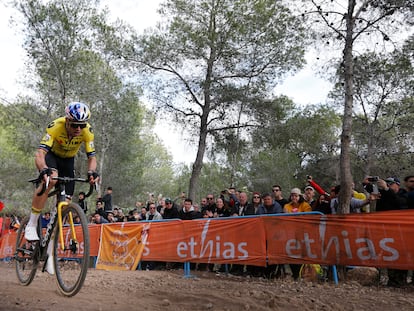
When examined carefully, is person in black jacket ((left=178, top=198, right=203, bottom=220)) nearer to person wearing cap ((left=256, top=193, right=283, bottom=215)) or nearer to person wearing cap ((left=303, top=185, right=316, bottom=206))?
person wearing cap ((left=256, top=193, right=283, bottom=215))

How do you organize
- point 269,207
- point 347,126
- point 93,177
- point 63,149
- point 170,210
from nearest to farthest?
point 93,177 < point 63,149 < point 269,207 < point 347,126 < point 170,210

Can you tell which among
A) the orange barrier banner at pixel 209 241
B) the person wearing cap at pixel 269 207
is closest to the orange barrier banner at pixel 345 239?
the orange barrier banner at pixel 209 241

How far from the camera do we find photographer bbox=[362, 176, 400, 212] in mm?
6688

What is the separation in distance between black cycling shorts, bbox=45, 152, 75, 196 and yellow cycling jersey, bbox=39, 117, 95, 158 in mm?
68

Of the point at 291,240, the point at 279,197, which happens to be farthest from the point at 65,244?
the point at 279,197

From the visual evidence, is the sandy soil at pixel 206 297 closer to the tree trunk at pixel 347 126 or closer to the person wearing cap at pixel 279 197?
the tree trunk at pixel 347 126

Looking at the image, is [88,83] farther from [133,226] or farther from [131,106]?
[133,226]

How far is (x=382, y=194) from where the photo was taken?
6.85 metres

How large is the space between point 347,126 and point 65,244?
6.72 m

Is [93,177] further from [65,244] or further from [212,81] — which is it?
[212,81]

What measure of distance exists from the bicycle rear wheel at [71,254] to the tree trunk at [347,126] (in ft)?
17.8

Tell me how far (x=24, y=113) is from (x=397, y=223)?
26938mm

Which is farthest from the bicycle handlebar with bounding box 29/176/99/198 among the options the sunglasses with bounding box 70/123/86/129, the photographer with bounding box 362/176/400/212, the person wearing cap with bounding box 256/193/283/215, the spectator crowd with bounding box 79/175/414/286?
the photographer with bounding box 362/176/400/212

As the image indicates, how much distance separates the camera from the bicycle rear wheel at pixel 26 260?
528 cm
